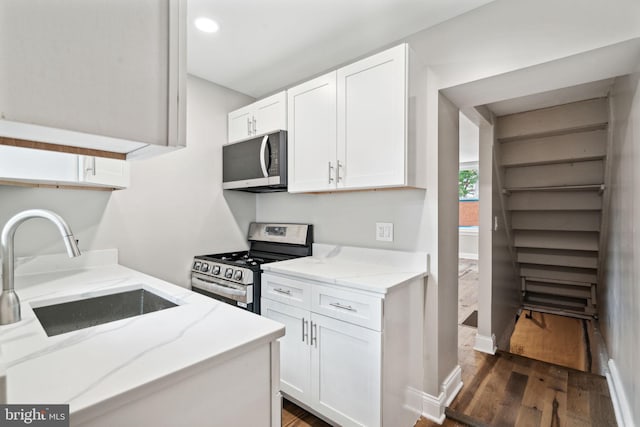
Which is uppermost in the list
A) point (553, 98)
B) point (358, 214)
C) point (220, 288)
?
point (553, 98)

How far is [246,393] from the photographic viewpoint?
88 cm

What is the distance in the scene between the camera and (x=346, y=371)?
165cm

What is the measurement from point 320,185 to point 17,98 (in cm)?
175

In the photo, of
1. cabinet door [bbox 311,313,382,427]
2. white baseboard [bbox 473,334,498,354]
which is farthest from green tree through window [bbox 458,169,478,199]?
cabinet door [bbox 311,313,382,427]

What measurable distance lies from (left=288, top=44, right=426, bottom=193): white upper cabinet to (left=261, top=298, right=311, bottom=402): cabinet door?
83 centimetres

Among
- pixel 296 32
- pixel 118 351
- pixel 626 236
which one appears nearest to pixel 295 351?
pixel 118 351

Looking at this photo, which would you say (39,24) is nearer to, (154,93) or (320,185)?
(154,93)

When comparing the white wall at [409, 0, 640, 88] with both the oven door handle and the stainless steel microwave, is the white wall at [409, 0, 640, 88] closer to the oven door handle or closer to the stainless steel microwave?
the stainless steel microwave

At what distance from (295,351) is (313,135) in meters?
1.40

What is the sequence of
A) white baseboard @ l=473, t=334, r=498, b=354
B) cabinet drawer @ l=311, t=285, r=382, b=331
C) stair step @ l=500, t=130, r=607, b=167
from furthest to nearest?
stair step @ l=500, t=130, r=607, b=167, white baseboard @ l=473, t=334, r=498, b=354, cabinet drawer @ l=311, t=285, r=382, b=331

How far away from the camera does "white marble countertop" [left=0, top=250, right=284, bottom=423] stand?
0.63 metres

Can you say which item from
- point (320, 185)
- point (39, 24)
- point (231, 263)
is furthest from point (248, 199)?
point (39, 24)

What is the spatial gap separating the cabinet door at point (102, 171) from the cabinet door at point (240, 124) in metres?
1.07

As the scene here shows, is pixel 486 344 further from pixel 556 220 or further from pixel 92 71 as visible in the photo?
pixel 92 71
